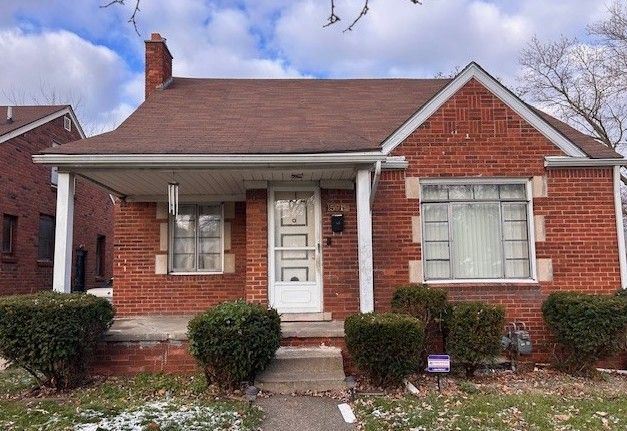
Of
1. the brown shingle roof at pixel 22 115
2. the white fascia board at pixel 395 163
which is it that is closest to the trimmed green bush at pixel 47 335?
the white fascia board at pixel 395 163

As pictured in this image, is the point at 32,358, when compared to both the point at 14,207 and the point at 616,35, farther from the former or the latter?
the point at 616,35

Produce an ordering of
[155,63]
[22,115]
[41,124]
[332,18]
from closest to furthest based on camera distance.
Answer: [332,18]
[155,63]
[41,124]
[22,115]

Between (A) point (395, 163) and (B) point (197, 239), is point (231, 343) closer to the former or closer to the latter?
(A) point (395, 163)

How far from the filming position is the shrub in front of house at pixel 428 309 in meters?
6.82

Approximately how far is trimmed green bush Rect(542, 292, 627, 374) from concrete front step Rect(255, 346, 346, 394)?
115 inches

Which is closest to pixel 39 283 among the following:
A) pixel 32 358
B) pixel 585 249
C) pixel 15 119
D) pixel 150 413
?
pixel 15 119

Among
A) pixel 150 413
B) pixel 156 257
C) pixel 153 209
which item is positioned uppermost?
pixel 153 209

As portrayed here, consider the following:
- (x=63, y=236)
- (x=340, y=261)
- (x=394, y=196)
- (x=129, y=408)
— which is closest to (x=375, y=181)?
(x=394, y=196)

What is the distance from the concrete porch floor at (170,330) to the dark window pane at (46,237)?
8.52m

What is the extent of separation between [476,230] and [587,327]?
A: 2000 mm

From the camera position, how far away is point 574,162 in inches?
307

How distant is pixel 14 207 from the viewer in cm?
1392

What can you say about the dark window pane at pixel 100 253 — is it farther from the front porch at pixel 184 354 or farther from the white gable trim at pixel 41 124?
the front porch at pixel 184 354

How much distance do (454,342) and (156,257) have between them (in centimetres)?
534
